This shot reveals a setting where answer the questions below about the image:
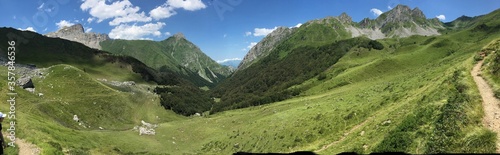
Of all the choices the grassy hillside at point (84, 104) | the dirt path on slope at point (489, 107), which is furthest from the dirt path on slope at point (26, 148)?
the dirt path on slope at point (489, 107)

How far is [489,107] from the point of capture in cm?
2627

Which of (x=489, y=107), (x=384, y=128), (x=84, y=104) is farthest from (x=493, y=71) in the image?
(x=84, y=104)

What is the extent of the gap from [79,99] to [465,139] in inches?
5893

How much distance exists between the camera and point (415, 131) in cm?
2725

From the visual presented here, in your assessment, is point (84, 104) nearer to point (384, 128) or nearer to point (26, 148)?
point (26, 148)

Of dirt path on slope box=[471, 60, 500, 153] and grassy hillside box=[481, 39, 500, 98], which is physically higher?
grassy hillside box=[481, 39, 500, 98]

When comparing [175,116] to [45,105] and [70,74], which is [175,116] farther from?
[45,105]

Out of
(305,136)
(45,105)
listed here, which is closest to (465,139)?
(305,136)

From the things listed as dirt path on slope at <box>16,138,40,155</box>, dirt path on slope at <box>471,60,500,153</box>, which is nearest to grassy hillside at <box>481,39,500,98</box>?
dirt path on slope at <box>471,60,500,153</box>

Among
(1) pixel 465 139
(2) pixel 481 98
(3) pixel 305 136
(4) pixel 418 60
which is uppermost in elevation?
(4) pixel 418 60

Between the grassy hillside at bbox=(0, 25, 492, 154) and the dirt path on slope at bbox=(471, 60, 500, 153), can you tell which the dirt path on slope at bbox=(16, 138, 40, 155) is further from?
the dirt path on slope at bbox=(471, 60, 500, 153)

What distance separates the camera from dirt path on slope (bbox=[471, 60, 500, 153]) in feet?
77.8

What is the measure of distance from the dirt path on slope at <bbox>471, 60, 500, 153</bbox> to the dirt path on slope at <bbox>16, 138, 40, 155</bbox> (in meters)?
46.3

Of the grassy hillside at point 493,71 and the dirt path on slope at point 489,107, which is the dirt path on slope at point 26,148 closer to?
the dirt path on slope at point 489,107
